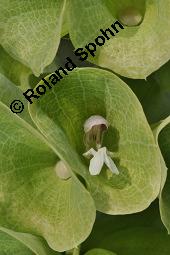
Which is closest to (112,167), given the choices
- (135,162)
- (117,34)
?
(135,162)

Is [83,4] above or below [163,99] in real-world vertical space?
above

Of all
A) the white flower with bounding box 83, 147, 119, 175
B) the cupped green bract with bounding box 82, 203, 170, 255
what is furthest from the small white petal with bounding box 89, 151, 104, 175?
the cupped green bract with bounding box 82, 203, 170, 255

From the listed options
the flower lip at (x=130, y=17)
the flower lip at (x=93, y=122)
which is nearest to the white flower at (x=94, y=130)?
the flower lip at (x=93, y=122)

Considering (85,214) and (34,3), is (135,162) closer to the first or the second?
(85,214)

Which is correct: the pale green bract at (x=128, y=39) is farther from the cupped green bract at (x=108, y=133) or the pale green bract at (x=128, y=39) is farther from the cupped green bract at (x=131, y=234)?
the cupped green bract at (x=131, y=234)

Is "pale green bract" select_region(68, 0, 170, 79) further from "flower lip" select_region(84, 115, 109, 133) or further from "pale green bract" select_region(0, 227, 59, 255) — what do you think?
"pale green bract" select_region(0, 227, 59, 255)
